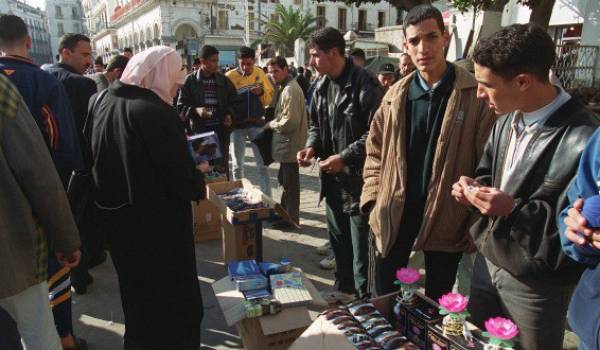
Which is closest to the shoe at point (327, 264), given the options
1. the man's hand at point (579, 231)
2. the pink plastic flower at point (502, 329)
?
the pink plastic flower at point (502, 329)

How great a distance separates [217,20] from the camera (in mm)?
52312

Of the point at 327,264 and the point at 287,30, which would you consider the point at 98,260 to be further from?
the point at 287,30

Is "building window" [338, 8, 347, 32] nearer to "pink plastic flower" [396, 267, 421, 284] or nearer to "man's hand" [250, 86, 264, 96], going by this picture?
"man's hand" [250, 86, 264, 96]

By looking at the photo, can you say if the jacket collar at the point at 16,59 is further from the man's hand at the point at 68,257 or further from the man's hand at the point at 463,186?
the man's hand at the point at 463,186

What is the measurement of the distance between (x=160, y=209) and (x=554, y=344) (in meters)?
1.94

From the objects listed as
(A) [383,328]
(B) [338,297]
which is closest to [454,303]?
(A) [383,328]

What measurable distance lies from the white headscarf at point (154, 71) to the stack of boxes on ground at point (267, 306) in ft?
4.33

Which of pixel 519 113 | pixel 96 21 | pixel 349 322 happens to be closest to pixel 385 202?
pixel 349 322

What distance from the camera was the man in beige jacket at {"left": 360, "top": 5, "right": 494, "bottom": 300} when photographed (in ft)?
6.97

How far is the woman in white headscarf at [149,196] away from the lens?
6.98ft

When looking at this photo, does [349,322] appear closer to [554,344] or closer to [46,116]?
[554,344]

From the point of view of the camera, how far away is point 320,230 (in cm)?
502

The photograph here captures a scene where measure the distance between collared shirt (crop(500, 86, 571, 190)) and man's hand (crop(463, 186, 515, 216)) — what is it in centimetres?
19

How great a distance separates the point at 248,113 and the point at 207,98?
623 mm
